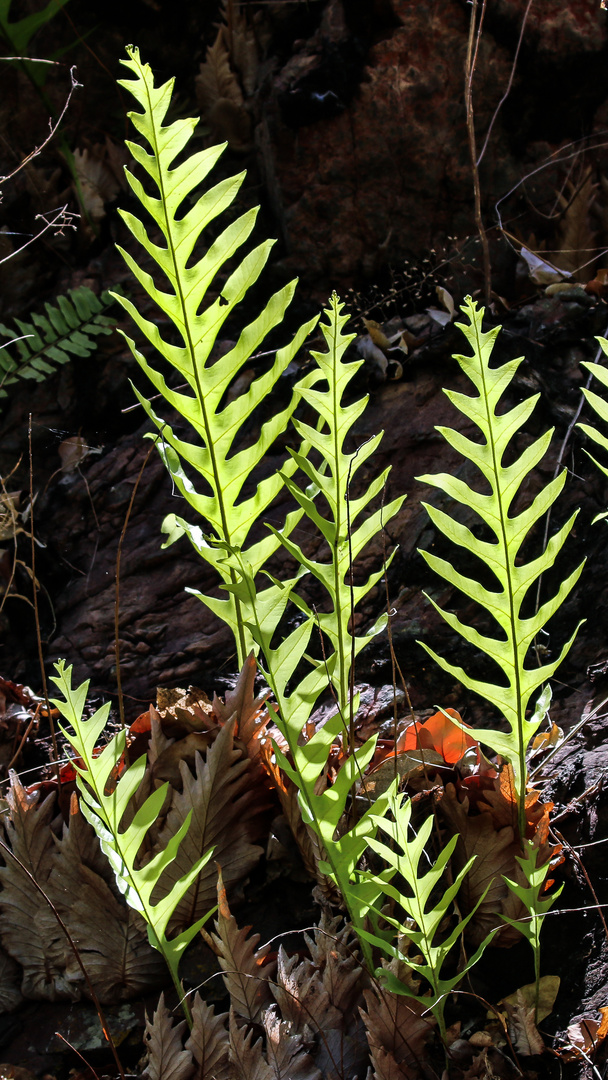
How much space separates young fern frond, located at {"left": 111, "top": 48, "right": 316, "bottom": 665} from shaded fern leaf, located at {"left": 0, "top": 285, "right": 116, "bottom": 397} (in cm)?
132

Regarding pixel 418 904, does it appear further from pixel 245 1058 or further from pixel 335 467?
pixel 335 467

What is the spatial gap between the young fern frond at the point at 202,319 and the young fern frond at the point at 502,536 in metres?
0.30

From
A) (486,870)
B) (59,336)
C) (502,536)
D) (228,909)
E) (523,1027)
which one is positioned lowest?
(523,1027)

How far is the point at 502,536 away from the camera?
0.96 m

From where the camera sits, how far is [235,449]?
1997 millimetres

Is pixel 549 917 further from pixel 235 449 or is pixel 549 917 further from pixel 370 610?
pixel 235 449

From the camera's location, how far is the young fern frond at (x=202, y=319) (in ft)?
3.34

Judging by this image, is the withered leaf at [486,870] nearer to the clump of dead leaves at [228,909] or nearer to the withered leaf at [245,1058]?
the clump of dead leaves at [228,909]

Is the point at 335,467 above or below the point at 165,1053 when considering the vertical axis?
above

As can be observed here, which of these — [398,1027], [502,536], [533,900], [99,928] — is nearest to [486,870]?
[533,900]

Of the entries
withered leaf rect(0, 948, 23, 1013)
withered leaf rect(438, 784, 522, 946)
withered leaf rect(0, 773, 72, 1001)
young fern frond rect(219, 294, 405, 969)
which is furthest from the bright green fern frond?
withered leaf rect(0, 948, 23, 1013)

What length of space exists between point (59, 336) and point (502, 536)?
1893 millimetres

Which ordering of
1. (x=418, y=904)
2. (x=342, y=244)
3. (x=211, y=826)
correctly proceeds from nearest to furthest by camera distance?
1. (x=418, y=904)
2. (x=211, y=826)
3. (x=342, y=244)

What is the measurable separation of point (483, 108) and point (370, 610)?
5.75 feet
